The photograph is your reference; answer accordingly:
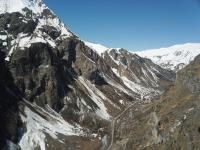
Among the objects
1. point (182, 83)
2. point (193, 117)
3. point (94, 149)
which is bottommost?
point (94, 149)

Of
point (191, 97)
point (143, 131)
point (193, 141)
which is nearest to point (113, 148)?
point (143, 131)

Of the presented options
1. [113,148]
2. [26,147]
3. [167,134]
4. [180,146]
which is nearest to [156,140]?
[167,134]

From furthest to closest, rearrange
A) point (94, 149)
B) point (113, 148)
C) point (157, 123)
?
point (94, 149) → point (113, 148) → point (157, 123)

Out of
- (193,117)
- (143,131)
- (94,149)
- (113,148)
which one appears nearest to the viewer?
(193,117)

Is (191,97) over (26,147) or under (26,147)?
over

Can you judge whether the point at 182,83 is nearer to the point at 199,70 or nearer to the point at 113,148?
the point at 199,70

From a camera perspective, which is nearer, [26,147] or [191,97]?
[191,97]

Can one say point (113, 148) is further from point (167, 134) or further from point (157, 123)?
point (167, 134)
